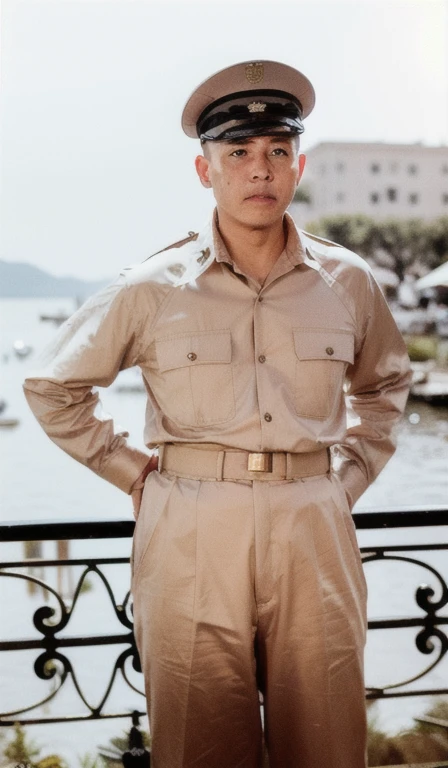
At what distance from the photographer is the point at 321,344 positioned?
170 cm

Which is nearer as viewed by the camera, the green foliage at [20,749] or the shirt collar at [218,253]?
the shirt collar at [218,253]

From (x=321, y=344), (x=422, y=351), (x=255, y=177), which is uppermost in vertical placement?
(x=422, y=351)

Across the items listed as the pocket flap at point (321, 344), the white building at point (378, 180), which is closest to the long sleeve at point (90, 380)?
the pocket flap at point (321, 344)

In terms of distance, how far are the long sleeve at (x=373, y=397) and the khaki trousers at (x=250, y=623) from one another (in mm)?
205

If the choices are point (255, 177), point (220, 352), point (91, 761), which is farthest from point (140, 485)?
point (91, 761)

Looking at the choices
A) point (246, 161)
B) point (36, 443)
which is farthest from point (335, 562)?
point (36, 443)

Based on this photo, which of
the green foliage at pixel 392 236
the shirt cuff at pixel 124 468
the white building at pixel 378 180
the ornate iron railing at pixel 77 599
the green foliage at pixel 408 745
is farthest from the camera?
the white building at pixel 378 180

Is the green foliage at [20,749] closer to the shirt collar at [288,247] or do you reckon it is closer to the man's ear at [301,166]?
the shirt collar at [288,247]

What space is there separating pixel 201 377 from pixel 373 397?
52cm

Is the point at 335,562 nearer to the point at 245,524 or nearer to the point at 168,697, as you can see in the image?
the point at 245,524

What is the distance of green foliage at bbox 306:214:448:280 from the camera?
51750 millimetres

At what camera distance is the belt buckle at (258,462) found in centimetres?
163

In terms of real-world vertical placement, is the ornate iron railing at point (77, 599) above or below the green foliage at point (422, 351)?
below

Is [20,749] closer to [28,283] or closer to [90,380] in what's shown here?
[90,380]
